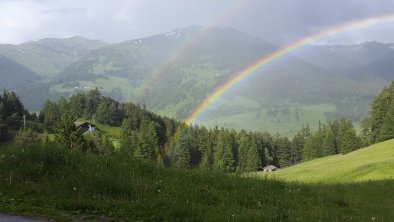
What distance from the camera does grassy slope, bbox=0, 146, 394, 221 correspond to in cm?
950

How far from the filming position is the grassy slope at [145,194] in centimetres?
950

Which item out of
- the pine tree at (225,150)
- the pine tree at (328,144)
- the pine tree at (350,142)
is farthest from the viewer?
the pine tree at (225,150)

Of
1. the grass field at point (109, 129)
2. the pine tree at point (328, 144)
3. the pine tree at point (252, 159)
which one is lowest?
the pine tree at point (252, 159)

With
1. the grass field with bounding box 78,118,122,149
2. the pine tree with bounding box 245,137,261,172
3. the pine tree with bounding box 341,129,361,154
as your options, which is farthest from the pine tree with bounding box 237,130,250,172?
the grass field with bounding box 78,118,122,149

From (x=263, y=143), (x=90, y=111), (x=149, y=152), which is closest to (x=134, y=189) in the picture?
(x=149, y=152)

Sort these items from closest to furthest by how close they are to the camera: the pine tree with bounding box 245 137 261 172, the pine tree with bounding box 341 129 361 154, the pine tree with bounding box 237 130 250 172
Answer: the pine tree with bounding box 341 129 361 154
the pine tree with bounding box 245 137 261 172
the pine tree with bounding box 237 130 250 172

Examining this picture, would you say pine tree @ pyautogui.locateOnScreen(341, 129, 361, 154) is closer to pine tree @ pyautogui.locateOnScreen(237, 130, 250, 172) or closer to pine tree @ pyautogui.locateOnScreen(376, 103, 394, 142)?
pine tree @ pyautogui.locateOnScreen(376, 103, 394, 142)

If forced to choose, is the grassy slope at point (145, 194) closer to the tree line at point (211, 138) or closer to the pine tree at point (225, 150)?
the tree line at point (211, 138)

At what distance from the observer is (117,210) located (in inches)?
373

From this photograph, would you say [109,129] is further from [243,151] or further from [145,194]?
[145,194]

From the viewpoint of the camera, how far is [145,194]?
10.6 m

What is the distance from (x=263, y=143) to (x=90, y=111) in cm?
8611

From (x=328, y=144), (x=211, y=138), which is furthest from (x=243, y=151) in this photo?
(x=328, y=144)

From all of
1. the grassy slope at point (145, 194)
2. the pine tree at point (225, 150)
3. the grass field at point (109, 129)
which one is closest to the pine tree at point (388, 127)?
the pine tree at point (225, 150)
